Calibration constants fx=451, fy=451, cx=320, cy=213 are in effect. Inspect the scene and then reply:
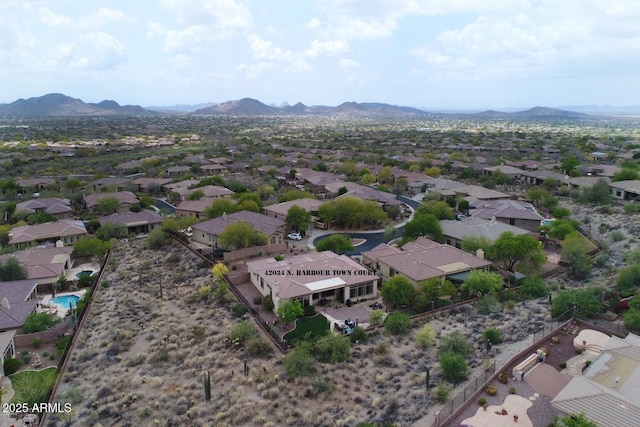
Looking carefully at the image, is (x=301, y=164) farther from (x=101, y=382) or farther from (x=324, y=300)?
(x=101, y=382)

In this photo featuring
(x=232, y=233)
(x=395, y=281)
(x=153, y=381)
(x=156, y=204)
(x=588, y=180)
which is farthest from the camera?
(x=588, y=180)

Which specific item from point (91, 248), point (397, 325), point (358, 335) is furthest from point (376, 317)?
point (91, 248)

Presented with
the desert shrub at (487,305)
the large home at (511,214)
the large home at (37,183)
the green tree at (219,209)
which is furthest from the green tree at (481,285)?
the large home at (37,183)

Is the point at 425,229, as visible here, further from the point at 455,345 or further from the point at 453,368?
the point at 453,368

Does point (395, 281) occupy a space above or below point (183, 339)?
above

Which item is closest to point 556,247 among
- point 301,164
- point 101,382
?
point 101,382

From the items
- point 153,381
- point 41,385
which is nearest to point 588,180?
point 153,381

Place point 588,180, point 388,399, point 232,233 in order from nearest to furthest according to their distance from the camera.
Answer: point 388,399
point 232,233
point 588,180

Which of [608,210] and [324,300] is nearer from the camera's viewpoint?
[324,300]
